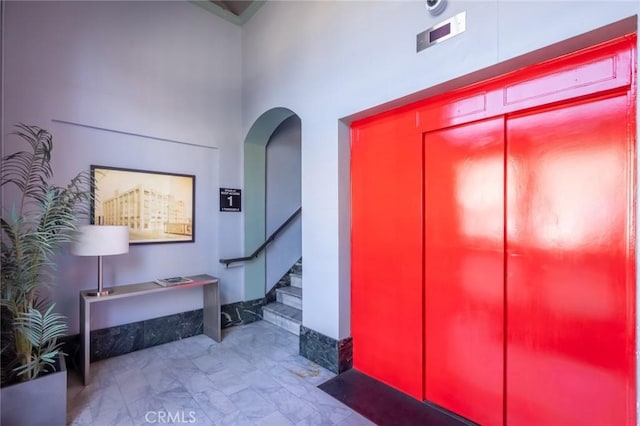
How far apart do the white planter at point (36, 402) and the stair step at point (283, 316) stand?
7.04 ft

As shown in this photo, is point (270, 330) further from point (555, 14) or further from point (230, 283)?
point (555, 14)

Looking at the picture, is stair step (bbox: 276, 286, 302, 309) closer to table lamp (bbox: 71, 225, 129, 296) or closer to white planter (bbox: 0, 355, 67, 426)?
table lamp (bbox: 71, 225, 129, 296)

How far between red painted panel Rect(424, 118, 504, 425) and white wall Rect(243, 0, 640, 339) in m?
0.50

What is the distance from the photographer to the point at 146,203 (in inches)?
131

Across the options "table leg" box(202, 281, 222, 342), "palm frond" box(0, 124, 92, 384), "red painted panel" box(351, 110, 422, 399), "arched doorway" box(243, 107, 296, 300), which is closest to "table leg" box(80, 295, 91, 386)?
"palm frond" box(0, 124, 92, 384)

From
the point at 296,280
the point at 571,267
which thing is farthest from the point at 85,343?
the point at 571,267

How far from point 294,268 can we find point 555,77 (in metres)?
3.80

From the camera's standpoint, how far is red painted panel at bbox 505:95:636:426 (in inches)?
60.1

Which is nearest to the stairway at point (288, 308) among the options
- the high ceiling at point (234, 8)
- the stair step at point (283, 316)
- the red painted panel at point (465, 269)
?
the stair step at point (283, 316)

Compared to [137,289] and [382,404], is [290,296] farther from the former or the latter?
[382,404]

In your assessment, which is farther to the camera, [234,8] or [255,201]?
[255,201]

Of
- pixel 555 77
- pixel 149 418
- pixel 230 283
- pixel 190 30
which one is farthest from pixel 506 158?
pixel 190 30

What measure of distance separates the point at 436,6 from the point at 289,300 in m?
3.54

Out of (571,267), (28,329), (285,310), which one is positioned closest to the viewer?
(571,267)
